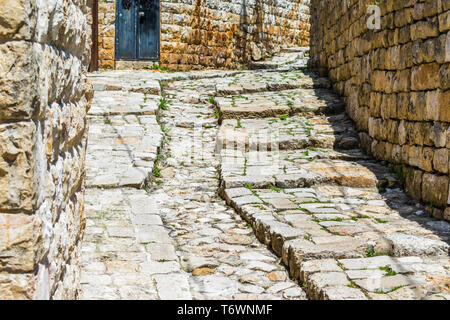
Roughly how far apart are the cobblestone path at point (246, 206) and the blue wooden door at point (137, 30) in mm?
4113

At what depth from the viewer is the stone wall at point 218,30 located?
1305 cm

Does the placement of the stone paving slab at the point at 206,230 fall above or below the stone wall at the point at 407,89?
below

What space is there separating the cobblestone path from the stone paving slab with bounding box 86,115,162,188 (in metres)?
0.02

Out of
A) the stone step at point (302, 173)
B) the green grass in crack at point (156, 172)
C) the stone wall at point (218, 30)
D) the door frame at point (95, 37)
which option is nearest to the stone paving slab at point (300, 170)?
the stone step at point (302, 173)

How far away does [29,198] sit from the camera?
1579 mm

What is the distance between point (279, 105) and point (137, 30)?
→ 20.3 feet

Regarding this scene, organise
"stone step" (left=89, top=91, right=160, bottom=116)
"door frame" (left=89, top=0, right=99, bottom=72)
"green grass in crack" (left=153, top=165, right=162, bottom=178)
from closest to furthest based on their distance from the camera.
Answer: "green grass in crack" (left=153, top=165, right=162, bottom=178), "stone step" (left=89, top=91, right=160, bottom=116), "door frame" (left=89, top=0, right=99, bottom=72)

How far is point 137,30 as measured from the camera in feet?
42.4

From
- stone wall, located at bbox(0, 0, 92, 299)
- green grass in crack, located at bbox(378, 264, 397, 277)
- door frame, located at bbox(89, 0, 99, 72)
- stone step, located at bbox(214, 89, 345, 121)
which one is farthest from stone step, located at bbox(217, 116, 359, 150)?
door frame, located at bbox(89, 0, 99, 72)

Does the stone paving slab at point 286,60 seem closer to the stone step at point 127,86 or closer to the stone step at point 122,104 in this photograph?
the stone step at point 127,86

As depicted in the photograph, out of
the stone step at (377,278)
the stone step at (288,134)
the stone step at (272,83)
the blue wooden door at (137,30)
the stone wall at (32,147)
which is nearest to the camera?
the stone wall at (32,147)

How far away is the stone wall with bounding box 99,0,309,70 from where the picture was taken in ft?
42.8

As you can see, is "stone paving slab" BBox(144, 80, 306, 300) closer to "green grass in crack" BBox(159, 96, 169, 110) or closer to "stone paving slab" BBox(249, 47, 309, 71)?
"green grass in crack" BBox(159, 96, 169, 110)
